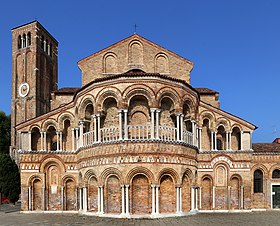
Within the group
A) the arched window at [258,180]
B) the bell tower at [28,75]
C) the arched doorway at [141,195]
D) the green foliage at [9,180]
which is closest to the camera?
the arched doorway at [141,195]

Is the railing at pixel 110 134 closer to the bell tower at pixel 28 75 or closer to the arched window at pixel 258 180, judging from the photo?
the arched window at pixel 258 180

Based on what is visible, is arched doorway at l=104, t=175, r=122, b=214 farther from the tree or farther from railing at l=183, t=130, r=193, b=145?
the tree

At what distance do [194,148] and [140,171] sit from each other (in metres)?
4.44

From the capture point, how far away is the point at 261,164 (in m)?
26.9

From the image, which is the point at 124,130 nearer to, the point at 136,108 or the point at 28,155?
the point at 136,108

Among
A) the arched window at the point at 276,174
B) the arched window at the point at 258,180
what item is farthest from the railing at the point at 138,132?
the arched window at the point at 276,174

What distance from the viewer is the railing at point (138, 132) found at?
20.0m

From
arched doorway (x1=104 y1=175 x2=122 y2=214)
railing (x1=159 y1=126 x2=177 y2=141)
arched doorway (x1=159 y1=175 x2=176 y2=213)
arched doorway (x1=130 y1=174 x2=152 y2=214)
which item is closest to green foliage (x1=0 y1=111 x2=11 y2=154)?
arched doorway (x1=104 y1=175 x2=122 y2=214)

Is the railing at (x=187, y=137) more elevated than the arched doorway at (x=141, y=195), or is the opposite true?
the railing at (x=187, y=137)

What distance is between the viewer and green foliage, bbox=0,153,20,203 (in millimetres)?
37219

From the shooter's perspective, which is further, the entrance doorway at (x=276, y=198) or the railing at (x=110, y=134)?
the entrance doorway at (x=276, y=198)

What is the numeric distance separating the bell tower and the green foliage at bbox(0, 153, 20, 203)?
8.78m

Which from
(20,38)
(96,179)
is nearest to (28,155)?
(96,179)

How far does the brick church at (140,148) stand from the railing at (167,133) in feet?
0.20
